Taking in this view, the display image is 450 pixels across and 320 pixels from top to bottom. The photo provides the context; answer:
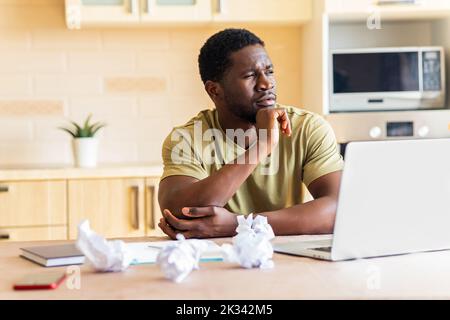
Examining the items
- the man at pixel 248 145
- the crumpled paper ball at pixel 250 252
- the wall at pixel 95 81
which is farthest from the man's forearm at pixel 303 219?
the wall at pixel 95 81

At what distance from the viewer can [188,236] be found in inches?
71.4

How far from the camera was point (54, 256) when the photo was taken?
1452 millimetres

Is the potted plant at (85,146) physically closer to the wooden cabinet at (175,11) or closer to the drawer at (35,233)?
the drawer at (35,233)

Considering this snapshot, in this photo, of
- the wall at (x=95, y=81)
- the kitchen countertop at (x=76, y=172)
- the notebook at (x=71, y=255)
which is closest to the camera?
the notebook at (x=71, y=255)

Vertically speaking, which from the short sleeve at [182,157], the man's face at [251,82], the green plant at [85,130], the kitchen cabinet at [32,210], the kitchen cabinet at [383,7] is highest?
the kitchen cabinet at [383,7]

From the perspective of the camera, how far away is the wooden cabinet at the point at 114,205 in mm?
3342

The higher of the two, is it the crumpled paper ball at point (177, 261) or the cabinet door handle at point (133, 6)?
the cabinet door handle at point (133, 6)

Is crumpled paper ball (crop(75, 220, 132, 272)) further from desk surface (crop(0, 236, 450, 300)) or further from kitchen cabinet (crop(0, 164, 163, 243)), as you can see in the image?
kitchen cabinet (crop(0, 164, 163, 243))

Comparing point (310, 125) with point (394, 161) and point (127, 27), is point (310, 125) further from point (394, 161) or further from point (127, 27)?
point (127, 27)

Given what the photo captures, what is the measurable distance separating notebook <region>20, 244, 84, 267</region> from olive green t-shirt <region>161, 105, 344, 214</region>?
762 mm

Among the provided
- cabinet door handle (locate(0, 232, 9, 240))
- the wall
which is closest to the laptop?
cabinet door handle (locate(0, 232, 9, 240))

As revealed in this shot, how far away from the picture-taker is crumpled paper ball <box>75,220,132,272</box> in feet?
4.30

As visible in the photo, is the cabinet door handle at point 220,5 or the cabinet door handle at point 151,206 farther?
the cabinet door handle at point 220,5

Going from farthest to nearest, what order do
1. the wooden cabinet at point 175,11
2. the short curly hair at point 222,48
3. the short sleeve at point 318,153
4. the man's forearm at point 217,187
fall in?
1. the wooden cabinet at point 175,11
2. the short curly hair at point 222,48
3. the short sleeve at point 318,153
4. the man's forearm at point 217,187
